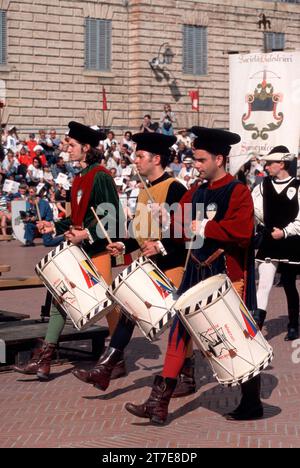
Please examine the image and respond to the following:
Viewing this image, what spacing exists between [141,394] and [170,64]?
34.6 metres

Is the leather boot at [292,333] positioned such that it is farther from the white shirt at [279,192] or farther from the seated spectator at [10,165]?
the seated spectator at [10,165]

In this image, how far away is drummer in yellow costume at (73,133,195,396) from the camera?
28.2ft

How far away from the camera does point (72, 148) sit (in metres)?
9.45

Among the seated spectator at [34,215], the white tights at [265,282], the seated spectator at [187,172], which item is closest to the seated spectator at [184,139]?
the seated spectator at [187,172]

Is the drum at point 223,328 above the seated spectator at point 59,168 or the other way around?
above

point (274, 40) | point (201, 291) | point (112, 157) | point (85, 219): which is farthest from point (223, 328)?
point (274, 40)

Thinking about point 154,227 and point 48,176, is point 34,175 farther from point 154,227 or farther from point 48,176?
point 154,227

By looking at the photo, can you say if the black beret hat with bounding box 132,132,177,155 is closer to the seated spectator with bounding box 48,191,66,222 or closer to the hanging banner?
the hanging banner

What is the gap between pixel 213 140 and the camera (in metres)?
7.84

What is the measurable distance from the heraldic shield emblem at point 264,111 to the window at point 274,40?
2727 centimetres

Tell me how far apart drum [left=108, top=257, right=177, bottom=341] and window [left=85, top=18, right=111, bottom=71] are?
106 feet

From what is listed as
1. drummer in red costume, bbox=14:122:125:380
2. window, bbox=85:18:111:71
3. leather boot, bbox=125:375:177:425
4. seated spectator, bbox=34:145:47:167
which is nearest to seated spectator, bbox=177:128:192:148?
seated spectator, bbox=34:145:47:167

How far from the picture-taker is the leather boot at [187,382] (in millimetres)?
8570
